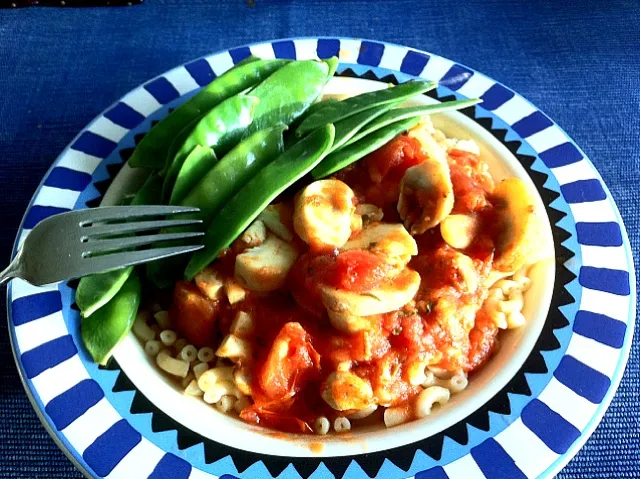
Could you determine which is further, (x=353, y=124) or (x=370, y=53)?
(x=370, y=53)

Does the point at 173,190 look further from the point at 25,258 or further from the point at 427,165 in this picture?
the point at 427,165

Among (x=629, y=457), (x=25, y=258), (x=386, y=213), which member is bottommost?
(x=629, y=457)

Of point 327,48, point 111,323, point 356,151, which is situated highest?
point 327,48

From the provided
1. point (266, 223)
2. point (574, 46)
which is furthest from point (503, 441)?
point (574, 46)

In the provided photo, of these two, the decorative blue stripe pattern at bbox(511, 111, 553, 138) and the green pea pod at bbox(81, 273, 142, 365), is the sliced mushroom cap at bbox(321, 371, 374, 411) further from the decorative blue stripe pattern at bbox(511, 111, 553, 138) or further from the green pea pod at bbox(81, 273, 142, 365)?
the decorative blue stripe pattern at bbox(511, 111, 553, 138)

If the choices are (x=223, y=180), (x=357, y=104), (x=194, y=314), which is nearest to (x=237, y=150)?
(x=223, y=180)

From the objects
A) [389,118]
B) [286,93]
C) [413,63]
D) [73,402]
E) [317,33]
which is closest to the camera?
[73,402]

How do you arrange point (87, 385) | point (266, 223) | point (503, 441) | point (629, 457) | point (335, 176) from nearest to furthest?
point (503, 441), point (87, 385), point (629, 457), point (266, 223), point (335, 176)

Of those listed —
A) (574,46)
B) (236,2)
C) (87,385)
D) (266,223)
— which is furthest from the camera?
(236,2)

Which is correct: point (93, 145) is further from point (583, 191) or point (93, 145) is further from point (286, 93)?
point (583, 191)
